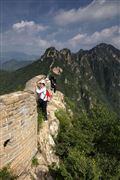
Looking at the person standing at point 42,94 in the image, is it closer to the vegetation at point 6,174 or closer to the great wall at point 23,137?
the great wall at point 23,137

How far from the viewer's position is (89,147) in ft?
77.2

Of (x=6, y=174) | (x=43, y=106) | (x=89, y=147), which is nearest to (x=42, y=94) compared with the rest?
(x=43, y=106)

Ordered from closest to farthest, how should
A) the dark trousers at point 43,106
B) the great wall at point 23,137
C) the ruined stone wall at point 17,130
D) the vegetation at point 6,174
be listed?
the vegetation at point 6,174
the ruined stone wall at point 17,130
the great wall at point 23,137
the dark trousers at point 43,106

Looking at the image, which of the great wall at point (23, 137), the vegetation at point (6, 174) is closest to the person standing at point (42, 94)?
the great wall at point (23, 137)

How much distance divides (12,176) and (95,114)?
46.5ft

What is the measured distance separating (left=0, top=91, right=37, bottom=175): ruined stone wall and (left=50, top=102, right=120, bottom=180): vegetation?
8.25 feet

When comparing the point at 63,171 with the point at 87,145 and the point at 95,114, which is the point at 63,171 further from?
the point at 95,114

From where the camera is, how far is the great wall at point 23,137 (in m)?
15.4

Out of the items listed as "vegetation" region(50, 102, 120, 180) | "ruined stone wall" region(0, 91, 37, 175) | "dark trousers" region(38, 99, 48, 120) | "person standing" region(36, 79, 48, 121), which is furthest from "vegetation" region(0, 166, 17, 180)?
"dark trousers" region(38, 99, 48, 120)

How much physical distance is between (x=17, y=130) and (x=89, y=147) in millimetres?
8248

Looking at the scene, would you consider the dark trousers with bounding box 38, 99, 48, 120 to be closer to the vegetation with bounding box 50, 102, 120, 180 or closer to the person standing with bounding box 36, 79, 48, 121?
the person standing with bounding box 36, 79, 48, 121

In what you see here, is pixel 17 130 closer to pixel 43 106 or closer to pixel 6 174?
pixel 6 174

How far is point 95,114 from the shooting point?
95.5 feet

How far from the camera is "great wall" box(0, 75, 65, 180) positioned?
50.4ft
